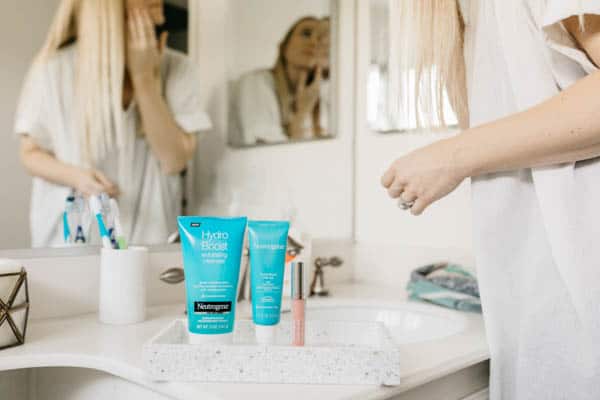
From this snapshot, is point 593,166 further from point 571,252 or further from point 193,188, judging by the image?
point 193,188

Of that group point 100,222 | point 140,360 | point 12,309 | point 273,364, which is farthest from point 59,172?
point 273,364

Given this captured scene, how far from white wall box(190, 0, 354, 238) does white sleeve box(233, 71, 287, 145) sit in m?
0.03

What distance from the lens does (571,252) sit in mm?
551

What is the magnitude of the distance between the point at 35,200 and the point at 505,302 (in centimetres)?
73

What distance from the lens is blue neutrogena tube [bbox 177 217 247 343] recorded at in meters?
0.56

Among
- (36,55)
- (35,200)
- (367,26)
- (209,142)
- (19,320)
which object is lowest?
(19,320)

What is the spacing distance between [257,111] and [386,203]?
1.27 ft

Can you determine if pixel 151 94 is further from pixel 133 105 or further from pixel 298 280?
pixel 298 280

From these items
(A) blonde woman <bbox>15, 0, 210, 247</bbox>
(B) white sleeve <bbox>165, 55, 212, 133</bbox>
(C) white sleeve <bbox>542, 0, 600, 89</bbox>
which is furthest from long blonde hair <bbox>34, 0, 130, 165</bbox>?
(C) white sleeve <bbox>542, 0, 600, 89</bbox>

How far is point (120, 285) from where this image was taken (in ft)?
2.51

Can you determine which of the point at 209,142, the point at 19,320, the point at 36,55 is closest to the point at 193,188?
the point at 209,142

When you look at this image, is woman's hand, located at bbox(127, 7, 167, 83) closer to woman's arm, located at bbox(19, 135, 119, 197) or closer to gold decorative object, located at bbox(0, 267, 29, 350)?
woman's arm, located at bbox(19, 135, 119, 197)

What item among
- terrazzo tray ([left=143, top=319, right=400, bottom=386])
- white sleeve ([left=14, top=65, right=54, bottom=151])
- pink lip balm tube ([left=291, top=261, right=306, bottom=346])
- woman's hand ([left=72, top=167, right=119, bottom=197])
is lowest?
terrazzo tray ([left=143, top=319, right=400, bottom=386])

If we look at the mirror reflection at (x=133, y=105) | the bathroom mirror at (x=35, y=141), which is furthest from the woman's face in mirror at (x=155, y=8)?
the bathroom mirror at (x=35, y=141)
